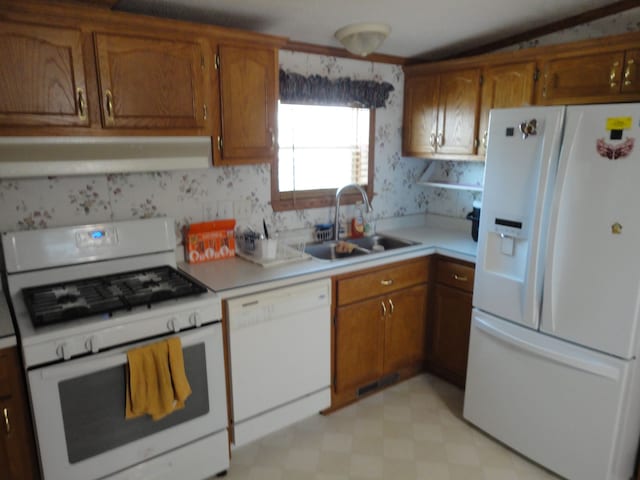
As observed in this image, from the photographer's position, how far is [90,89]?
189 centimetres

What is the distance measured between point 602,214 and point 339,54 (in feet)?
6.10

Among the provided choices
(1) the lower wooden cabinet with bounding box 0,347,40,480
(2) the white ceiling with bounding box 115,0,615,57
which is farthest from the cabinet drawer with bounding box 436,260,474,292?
(1) the lower wooden cabinet with bounding box 0,347,40,480

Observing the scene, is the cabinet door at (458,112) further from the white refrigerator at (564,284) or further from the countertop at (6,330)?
the countertop at (6,330)

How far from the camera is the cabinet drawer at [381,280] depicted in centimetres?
257

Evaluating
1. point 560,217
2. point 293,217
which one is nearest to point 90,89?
point 293,217

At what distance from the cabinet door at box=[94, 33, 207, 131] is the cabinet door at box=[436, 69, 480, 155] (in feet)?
5.50

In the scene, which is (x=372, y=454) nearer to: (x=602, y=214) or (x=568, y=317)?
(x=568, y=317)

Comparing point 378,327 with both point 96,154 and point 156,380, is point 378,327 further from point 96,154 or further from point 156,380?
point 96,154

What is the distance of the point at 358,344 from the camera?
2697 millimetres

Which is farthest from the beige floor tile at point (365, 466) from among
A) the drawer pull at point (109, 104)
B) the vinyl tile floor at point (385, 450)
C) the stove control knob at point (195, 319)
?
the drawer pull at point (109, 104)

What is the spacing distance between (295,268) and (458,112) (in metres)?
1.55

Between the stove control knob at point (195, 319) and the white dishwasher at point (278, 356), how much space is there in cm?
17

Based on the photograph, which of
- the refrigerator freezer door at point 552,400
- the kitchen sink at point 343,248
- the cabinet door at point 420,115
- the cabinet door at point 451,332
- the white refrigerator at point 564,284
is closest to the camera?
the white refrigerator at point 564,284

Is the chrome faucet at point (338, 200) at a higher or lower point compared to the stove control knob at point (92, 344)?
higher
